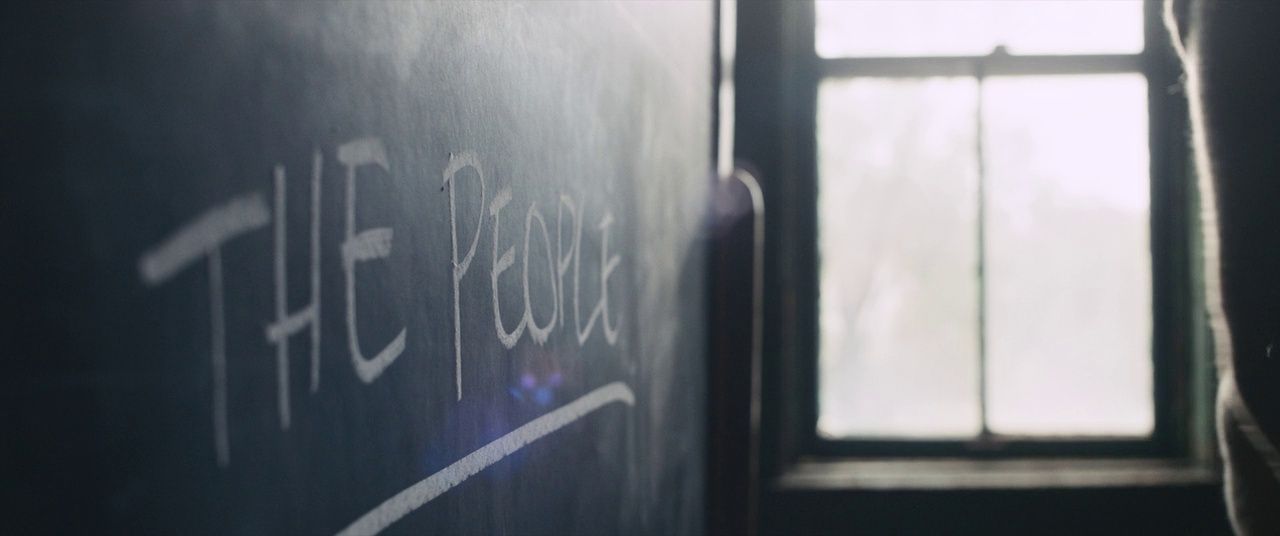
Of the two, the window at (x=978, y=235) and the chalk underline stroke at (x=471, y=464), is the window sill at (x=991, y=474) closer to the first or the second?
the window at (x=978, y=235)

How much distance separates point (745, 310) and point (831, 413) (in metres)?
0.64

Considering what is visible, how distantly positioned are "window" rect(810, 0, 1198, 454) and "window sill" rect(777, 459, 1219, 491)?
0.25 feet

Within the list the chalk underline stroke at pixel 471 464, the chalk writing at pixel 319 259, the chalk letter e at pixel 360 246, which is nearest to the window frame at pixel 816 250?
the chalk underline stroke at pixel 471 464

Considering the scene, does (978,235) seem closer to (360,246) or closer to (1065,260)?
(1065,260)

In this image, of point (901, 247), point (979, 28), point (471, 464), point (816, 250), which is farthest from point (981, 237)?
point (471, 464)

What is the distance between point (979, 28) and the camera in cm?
313

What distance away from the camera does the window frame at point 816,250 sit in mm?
2934

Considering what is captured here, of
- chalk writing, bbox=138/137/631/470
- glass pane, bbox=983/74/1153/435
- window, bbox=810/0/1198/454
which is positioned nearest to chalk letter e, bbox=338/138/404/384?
chalk writing, bbox=138/137/631/470

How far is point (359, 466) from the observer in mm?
→ 772

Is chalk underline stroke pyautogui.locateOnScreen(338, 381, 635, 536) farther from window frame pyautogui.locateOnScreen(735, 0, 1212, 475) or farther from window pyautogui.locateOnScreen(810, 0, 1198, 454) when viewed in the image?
window pyautogui.locateOnScreen(810, 0, 1198, 454)

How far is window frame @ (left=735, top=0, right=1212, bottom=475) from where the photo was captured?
9.62 feet

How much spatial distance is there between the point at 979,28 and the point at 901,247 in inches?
24.7

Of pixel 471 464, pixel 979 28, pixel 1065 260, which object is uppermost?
pixel 979 28

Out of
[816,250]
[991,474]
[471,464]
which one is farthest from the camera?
[816,250]
